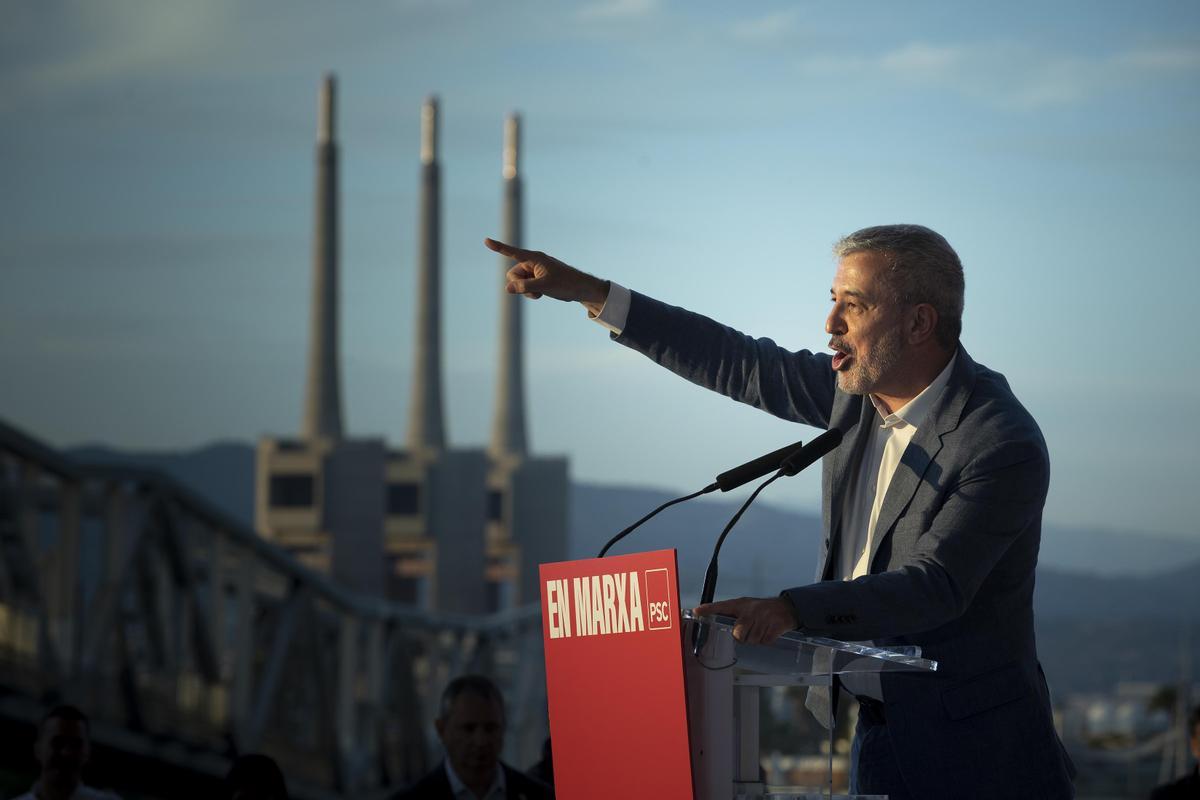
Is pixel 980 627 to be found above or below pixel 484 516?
below

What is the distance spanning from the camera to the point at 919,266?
3.53m

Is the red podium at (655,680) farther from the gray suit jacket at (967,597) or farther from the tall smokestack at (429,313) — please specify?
the tall smokestack at (429,313)

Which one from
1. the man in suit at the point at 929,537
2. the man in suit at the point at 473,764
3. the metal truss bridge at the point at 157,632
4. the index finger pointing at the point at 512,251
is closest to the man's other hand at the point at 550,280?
the index finger pointing at the point at 512,251

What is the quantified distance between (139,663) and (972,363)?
14541mm

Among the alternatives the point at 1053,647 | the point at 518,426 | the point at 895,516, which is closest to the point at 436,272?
the point at 518,426

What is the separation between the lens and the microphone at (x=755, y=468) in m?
3.28

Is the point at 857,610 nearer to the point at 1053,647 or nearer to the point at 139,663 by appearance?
the point at 139,663

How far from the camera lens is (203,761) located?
55.2 feet

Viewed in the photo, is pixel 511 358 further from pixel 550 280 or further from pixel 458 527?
pixel 550 280

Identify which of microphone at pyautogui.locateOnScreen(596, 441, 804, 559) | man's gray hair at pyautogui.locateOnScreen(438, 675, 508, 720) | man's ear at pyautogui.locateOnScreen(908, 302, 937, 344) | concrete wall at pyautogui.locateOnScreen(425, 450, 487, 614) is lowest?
man's gray hair at pyautogui.locateOnScreen(438, 675, 508, 720)

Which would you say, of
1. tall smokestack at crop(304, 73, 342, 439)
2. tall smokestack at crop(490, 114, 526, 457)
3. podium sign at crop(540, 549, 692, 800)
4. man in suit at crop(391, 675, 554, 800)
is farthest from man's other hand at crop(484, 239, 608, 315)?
tall smokestack at crop(490, 114, 526, 457)

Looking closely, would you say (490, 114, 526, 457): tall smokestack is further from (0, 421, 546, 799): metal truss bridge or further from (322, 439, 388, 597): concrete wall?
(0, 421, 546, 799): metal truss bridge

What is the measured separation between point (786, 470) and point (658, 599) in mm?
482

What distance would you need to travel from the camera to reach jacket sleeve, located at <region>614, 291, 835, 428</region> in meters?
4.02
